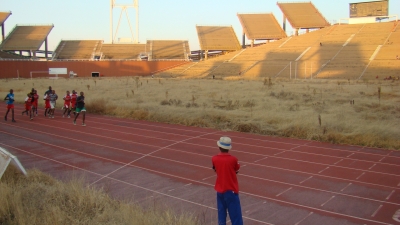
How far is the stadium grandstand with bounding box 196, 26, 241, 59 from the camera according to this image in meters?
74.9

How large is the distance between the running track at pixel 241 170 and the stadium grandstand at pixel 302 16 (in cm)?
6462

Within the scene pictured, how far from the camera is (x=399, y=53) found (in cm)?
5388

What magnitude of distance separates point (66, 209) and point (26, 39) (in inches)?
3002

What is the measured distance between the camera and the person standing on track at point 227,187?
5.24 meters

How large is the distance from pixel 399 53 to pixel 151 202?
2151 inches

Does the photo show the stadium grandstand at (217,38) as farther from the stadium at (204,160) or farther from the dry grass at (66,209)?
the dry grass at (66,209)

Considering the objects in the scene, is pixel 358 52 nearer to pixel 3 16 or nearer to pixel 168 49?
pixel 168 49

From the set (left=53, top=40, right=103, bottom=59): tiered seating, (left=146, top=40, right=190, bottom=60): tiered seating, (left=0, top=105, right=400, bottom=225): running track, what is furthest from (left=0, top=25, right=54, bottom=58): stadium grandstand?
(left=0, top=105, right=400, bottom=225): running track

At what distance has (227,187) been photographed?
17.1 feet

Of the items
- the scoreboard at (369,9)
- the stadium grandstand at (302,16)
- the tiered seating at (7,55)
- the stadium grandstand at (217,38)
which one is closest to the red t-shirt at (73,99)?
the tiered seating at (7,55)

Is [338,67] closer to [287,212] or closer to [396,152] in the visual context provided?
[396,152]

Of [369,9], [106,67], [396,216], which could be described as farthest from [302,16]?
[396,216]

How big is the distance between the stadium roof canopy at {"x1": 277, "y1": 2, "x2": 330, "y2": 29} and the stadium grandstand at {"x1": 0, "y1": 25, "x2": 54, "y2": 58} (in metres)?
45.3

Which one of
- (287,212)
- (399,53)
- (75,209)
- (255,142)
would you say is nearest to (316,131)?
(255,142)
